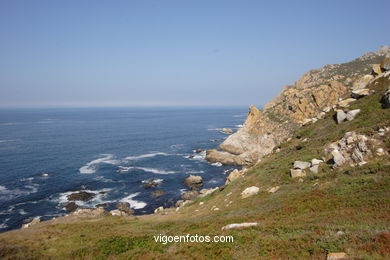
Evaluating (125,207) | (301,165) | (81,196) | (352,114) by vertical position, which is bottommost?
(125,207)

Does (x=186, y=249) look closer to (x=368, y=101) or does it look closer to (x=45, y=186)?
(x=368, y=101)

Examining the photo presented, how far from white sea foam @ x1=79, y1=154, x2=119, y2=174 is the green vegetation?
46283 millimetres

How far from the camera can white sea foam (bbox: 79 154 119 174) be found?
2822 inches

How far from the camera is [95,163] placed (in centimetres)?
7994

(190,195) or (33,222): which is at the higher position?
(33,222)

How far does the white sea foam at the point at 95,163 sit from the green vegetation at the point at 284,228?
152 ft

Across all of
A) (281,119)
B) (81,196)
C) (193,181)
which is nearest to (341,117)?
(193,181)

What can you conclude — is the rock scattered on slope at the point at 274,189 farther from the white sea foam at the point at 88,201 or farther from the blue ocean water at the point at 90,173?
the white sea foam at the point at 88,201

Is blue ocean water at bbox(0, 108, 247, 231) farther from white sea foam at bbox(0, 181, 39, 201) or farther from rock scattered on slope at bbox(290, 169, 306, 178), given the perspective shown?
rock scattered on slope at bbox(290, 169, 306, 178)

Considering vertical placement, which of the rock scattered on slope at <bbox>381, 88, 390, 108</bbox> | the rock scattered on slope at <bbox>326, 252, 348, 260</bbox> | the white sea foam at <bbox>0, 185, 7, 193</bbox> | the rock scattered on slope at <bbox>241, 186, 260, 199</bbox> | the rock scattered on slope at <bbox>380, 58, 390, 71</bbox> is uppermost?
the rock scattered on slope at <bbox>380, 58, 390, 71</bbox>

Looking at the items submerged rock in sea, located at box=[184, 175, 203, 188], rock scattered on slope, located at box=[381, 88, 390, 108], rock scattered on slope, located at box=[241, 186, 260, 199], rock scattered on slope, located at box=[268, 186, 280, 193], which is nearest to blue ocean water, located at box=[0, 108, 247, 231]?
submerged rock in sea, located at box=[184, 175, 203, 188]

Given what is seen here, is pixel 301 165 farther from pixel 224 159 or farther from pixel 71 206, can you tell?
pixel 224 159

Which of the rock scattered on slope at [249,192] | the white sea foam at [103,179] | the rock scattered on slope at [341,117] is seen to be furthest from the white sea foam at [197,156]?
the rock scattered on slope at [249,192]

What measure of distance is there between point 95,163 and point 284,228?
75.3 m
